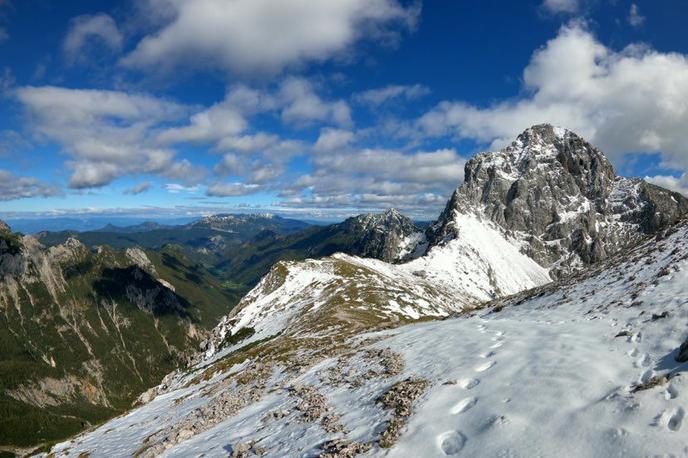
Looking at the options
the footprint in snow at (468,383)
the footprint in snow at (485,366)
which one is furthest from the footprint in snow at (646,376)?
the footprint in snow at (485,366)

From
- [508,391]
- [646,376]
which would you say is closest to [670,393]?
[646,376]

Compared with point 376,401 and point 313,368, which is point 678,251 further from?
point 313,368

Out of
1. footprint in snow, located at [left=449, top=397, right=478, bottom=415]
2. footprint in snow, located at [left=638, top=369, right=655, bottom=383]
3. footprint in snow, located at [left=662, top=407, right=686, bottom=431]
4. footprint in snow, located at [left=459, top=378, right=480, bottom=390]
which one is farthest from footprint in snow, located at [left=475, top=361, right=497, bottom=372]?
footprint in snow, located at [left=662, top=407, right=686, bottom=431]

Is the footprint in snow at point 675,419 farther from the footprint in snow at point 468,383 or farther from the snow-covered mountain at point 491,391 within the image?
the footprint in snow at point 468,383

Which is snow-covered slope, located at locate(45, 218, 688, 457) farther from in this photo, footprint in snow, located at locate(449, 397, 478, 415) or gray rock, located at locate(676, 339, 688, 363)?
gray rock, located at locate(676, 339, 688, 363)

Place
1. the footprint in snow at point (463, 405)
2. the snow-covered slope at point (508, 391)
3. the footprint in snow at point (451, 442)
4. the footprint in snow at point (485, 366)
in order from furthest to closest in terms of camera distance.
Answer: the footprint in snow at point (485, 366) → the footprint in snow at point (463, 405) → the footprint in snow at point (451, 442) → the snow-covered slope at point (508, 391)

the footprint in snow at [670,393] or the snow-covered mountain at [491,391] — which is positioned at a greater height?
the footprint in snow at [670,393]

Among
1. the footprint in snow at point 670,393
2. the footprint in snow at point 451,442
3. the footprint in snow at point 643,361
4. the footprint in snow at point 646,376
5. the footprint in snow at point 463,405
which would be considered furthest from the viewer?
the footprint in snow at point 463,405
